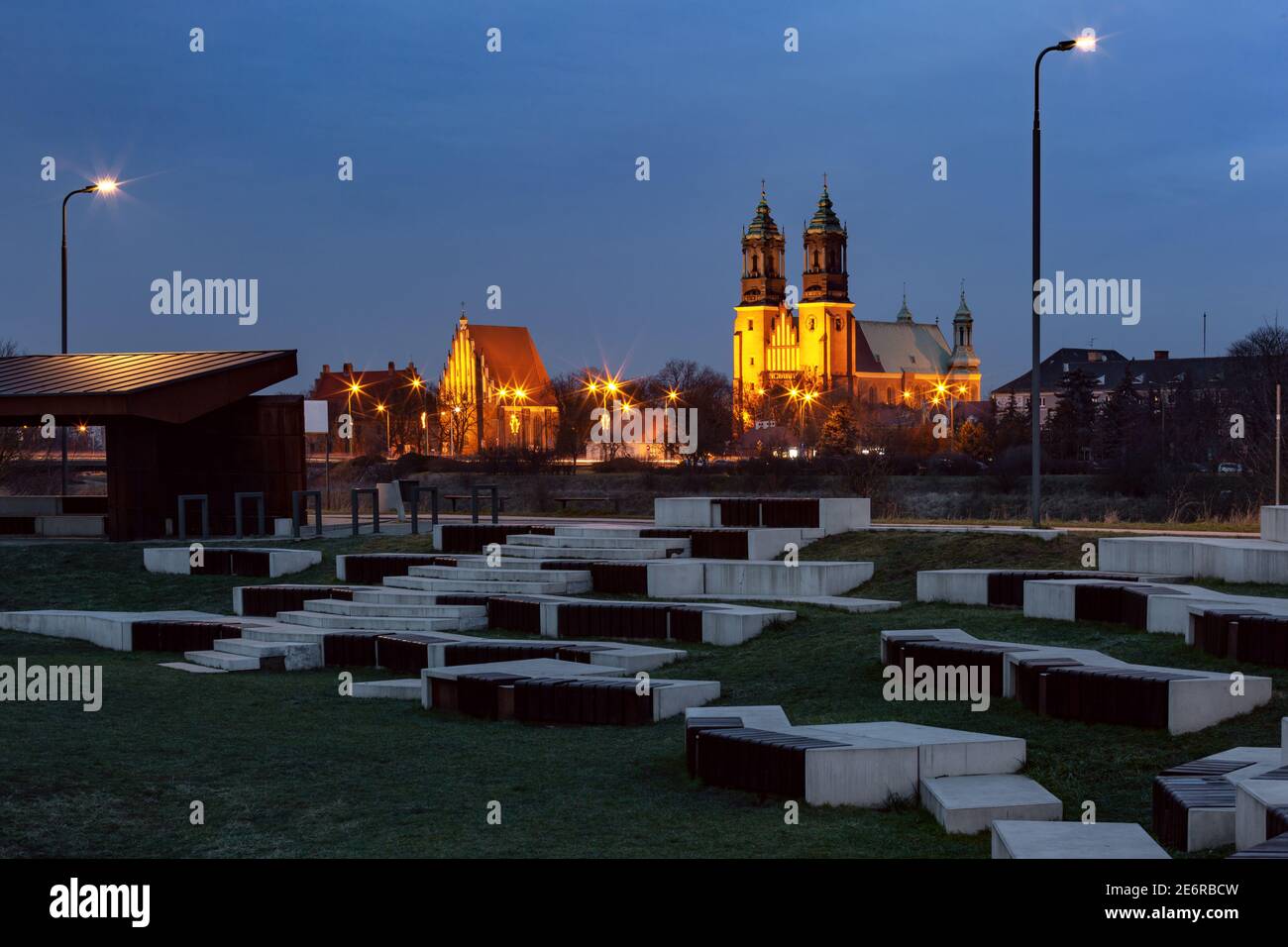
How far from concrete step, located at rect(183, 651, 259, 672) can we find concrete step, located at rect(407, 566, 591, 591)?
451 centimetres

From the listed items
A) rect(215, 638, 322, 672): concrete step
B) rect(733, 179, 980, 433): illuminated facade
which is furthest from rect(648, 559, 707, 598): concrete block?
rect(733, 179, 980, 433): illuminated facade

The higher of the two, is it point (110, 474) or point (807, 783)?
point (110, 474)

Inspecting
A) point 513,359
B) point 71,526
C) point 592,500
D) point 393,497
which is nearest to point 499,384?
point 513,359

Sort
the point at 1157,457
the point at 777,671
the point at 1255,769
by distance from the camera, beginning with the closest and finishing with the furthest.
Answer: the point at 1255,769, the point at 777,671, the point at 1157,457

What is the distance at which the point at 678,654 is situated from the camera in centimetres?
1588

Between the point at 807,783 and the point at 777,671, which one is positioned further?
the point at 777,671

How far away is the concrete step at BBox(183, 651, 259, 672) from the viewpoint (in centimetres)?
1677

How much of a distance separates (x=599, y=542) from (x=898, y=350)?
171m

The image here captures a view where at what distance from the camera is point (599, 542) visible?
22859mm

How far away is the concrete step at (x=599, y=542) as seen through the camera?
22438 mm
